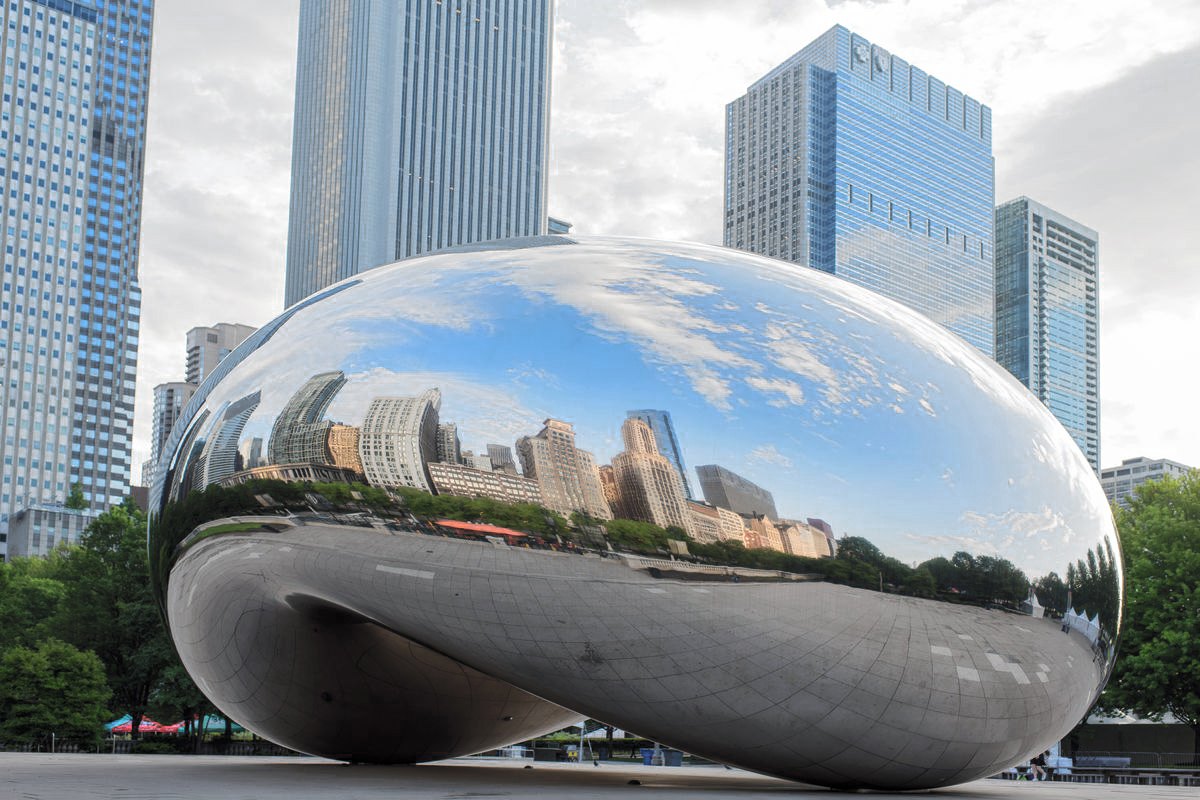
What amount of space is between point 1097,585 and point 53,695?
33669mm

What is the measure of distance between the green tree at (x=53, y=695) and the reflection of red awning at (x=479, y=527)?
30935 mm

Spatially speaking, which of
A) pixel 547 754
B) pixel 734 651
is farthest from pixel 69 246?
pixel 734 651

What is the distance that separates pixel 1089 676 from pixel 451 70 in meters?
166

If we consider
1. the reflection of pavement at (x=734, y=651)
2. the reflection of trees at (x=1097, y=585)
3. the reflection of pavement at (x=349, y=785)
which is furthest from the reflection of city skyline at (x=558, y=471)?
the reflection of trees at (x=1097, y=585)

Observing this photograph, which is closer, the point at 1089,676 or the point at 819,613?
the point at 819,613

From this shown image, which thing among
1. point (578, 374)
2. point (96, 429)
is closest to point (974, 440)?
point (578, 374)

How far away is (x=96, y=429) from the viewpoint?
6220 inches

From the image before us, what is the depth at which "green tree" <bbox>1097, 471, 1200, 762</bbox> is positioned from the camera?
1560 inches

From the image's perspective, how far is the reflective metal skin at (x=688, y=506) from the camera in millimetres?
10922

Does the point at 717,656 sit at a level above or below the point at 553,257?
below

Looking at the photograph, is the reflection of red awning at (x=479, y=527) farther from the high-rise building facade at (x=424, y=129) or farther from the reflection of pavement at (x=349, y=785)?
the high-rise building facade at (x=424, y=129)

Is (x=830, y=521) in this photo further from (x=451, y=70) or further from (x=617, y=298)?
(x=451, y=70)

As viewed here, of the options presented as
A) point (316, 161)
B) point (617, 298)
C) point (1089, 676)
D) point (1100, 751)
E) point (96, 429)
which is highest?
point (316, 161)

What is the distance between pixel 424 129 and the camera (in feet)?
547
